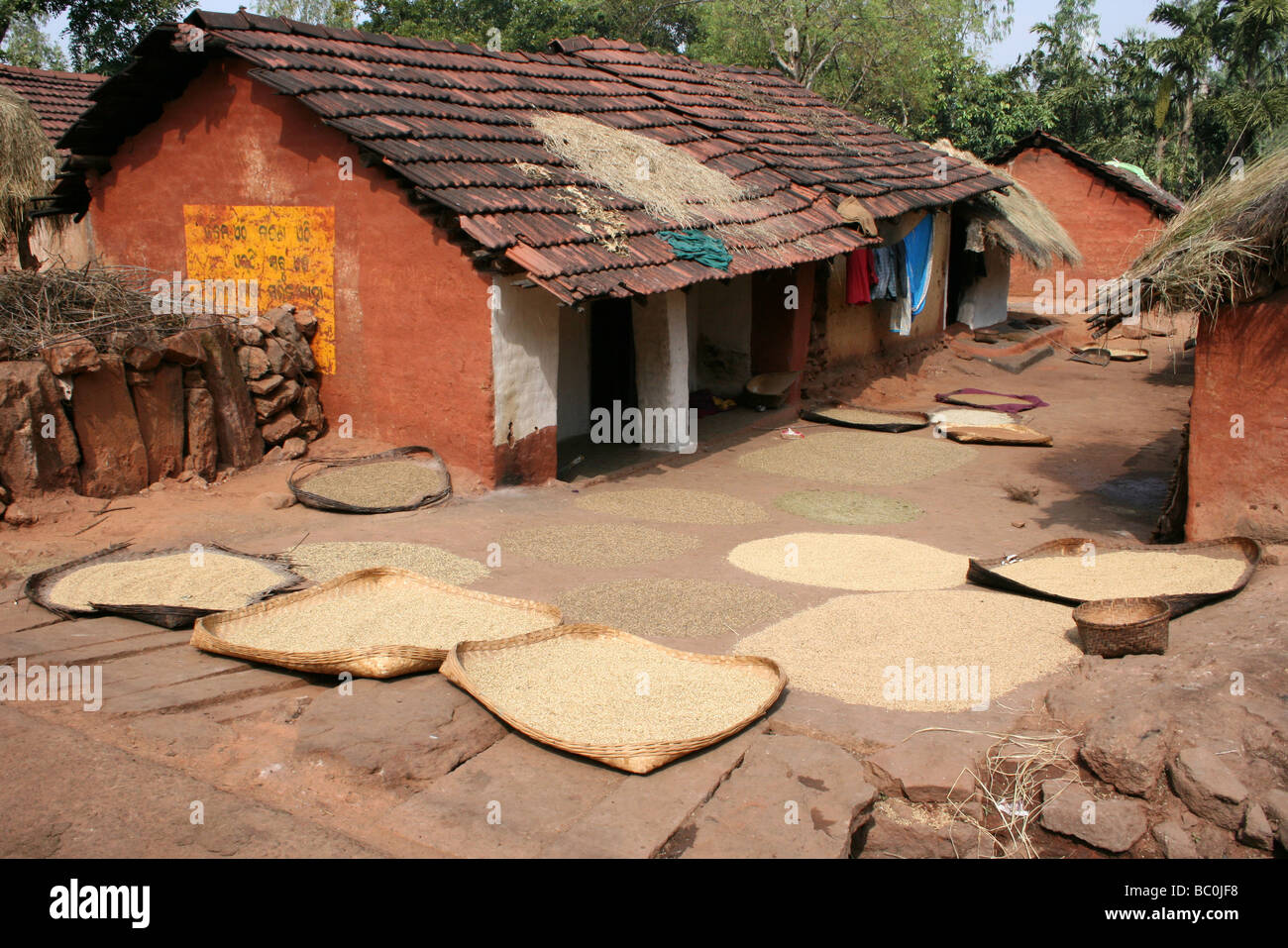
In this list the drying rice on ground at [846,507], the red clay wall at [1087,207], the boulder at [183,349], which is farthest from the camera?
the red clay wall at [1087,207]

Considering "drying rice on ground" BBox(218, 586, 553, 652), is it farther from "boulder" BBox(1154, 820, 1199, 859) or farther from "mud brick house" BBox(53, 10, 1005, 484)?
"boulder" BBox(1154, 820, 1199, 859)

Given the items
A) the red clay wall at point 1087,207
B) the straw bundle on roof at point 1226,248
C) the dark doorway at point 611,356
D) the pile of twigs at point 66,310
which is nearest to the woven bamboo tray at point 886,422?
the dark doorway at point 611,356

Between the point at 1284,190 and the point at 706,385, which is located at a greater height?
the point at 1284,190

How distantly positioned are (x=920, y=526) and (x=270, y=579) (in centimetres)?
508

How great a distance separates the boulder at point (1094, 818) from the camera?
14.3ft

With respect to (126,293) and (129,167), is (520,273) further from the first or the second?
(129,167)

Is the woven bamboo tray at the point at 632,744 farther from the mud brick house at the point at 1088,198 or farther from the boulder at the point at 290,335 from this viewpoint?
the mud brick house at the point at 1088,198

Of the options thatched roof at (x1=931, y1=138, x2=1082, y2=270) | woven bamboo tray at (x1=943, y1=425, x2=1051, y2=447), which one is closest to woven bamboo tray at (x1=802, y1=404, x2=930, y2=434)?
woven bamboo tray at (x1=943, y1=425, x2=1051, y2=447)

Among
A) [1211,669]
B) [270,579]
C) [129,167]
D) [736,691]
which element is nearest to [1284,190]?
[1211,669]

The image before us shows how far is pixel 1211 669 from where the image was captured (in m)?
5.11

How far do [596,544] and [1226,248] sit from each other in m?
4.64

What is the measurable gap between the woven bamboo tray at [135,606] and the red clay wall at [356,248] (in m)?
2.47

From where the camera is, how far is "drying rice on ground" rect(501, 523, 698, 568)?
24.5 feet

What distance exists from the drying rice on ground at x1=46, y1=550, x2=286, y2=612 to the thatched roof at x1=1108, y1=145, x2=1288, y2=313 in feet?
19.8
